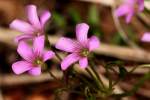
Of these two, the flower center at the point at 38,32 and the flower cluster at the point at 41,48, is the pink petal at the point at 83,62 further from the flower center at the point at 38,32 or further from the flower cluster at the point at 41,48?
the flower center at the point at 38,32

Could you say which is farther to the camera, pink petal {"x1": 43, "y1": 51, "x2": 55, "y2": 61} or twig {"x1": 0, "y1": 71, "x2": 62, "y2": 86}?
twig {"x1": 0, "y1": 71, "x2": 62, "y2": 86}

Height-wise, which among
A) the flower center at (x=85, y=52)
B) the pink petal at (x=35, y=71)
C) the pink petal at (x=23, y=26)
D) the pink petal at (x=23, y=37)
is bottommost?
the pink petal at (x=35, y=71)

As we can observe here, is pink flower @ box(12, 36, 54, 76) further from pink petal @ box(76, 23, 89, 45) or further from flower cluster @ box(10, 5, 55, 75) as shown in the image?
pink petal @ box(76, 23, 89, 45)

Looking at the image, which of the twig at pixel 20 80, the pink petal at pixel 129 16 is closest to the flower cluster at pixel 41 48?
the pink petal at pixel 129 16

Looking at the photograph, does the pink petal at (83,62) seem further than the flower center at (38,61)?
No

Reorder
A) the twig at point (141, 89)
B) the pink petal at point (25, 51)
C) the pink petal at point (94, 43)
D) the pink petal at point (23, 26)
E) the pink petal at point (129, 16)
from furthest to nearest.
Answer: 1. the twig at point (141, 89)
2. the pink petal at point (129, 16)
3. the pink petal at point (23, 26)
4. the pink petal at point (25, 51)
5. the pink petal at point (94, 43)

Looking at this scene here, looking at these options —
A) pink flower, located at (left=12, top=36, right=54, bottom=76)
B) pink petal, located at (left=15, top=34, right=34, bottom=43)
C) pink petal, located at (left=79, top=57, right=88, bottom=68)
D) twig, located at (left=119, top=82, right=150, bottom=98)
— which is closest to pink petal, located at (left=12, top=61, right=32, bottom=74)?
pink flower, located at (left=12, top=36, right=54, bottom=76)

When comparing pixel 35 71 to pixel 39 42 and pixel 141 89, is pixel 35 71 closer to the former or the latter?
pixel 39 42
